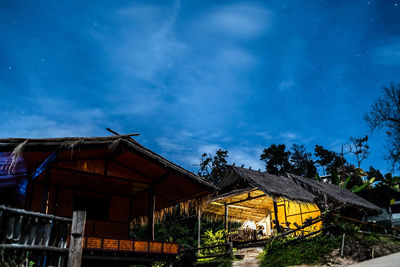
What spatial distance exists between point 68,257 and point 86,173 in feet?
15.0

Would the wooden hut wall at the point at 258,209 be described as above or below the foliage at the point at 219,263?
above

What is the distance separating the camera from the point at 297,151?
4088 cm

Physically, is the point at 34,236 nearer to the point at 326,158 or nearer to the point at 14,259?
the point at 14,259

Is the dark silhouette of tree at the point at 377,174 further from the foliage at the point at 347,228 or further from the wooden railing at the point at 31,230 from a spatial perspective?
the wooden railing at the point at 31,230

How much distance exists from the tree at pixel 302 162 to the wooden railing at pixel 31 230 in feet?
107

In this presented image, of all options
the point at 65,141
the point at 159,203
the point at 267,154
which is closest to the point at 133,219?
the point at 159,203

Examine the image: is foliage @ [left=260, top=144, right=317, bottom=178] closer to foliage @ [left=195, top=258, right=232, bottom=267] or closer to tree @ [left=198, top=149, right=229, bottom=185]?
tree @ [left=198, top=149, right=229, bottom=185]

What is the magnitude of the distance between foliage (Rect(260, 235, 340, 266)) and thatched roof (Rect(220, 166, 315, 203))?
9.03 ft

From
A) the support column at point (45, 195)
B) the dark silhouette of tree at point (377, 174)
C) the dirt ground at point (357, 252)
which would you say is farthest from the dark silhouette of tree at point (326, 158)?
the support column at point (45, 195)

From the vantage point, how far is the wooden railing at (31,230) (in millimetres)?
4090

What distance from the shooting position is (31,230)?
447cm

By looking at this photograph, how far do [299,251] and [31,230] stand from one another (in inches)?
330

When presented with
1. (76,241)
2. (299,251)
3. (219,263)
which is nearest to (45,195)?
(76,241)

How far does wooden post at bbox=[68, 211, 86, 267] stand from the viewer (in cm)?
480
